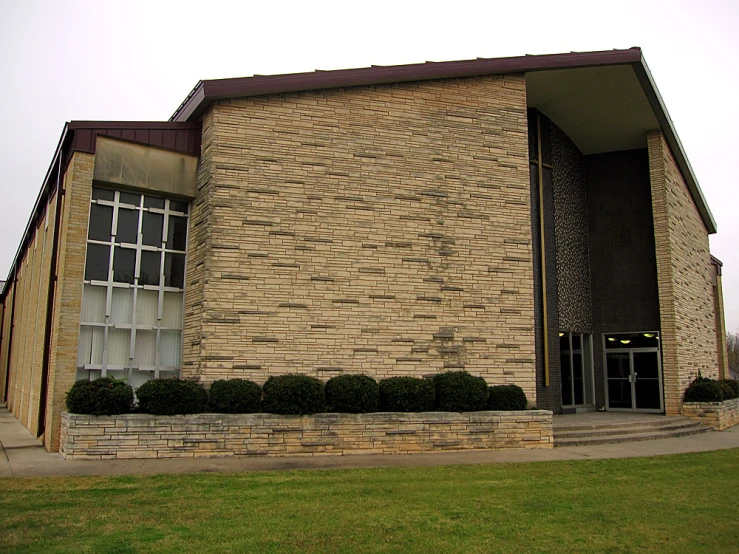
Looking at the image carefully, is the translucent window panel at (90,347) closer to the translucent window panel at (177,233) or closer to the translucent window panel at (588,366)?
the translucent window panel at (177,233)

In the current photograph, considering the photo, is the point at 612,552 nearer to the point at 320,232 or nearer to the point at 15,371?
the point at 320,232

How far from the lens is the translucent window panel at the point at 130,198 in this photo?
13250 millimetres

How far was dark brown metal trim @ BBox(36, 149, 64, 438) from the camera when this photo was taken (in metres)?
12.7

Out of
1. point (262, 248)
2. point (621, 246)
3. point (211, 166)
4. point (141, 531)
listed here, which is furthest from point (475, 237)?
point (141, 531)

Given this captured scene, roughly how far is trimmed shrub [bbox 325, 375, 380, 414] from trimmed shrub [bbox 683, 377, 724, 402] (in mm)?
11508

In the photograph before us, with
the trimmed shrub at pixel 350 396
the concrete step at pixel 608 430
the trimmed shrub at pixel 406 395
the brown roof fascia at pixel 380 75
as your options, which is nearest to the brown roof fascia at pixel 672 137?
the brown roof fascia at pixel 380 75

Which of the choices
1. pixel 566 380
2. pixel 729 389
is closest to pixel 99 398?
pixel 566 380

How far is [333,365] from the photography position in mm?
13078

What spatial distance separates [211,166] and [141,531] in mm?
8292

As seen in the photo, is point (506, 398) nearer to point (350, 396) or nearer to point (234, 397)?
point (350, 396)

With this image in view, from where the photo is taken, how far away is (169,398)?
1106 cm

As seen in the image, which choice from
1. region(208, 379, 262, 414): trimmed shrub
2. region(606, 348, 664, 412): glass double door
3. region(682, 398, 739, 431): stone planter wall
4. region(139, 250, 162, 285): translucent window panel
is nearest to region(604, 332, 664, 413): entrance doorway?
region(606, 348, 664, 412): glass double door

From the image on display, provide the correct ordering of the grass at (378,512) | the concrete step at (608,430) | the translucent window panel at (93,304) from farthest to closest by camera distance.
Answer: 1. the concrete step at (608,430)
2. the translucent window panel at (93,304)
3. the grass at (378,512)

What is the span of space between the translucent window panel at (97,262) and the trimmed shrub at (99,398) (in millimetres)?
2617
